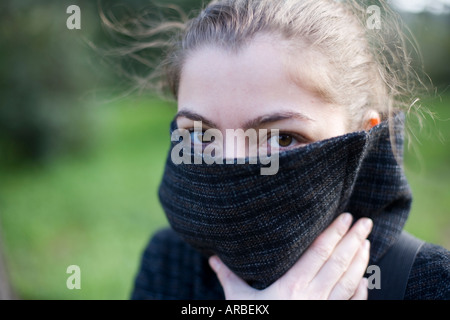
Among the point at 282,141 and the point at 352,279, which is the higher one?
the point at 282,141

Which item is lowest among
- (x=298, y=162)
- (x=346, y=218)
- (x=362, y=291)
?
(x=362, y=291)

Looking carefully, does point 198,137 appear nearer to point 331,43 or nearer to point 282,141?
point 282,141

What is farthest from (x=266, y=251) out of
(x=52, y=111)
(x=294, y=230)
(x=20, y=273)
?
(x=52, y=111)

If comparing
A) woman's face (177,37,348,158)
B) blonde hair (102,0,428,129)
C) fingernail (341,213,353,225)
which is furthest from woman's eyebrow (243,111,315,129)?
fingernail (341,213,353,225)

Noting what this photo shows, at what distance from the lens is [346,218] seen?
1652mm

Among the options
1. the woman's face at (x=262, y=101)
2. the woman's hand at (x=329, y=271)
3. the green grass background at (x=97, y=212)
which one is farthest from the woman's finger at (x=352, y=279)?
the green grass background at (x=97, y=212)

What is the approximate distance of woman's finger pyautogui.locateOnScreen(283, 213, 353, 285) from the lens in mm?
1567

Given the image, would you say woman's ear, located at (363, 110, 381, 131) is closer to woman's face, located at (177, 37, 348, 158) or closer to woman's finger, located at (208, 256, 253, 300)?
woman's face, located at (177, 37, 348, 158)

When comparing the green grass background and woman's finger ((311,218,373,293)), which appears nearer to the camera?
woman's finger ((311,218,373,293))

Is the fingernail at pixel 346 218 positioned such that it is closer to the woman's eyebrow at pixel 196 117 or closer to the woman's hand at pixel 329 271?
the woman's hand at pixel 329 271

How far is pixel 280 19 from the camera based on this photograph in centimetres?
163

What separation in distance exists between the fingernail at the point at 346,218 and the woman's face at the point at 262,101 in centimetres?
33

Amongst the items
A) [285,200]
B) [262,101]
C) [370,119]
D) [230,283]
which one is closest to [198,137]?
[262,101]

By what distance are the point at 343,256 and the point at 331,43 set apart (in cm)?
81
